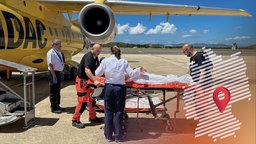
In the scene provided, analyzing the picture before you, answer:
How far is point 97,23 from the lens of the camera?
352 inches

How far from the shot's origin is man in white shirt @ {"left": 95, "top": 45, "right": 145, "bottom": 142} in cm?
472

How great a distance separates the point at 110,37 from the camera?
8.97 metres

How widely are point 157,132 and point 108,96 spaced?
1259mm

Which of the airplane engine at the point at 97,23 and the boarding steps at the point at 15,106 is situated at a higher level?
the airplane engine at the point at 97,23

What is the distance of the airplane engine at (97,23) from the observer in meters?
8.70

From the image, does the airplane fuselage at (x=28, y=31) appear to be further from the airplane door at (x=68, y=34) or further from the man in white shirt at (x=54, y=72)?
the man in white shirt at (x=54, y=72)

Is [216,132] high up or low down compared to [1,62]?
down

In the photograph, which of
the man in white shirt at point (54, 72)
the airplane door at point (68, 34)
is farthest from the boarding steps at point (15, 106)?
the airplane door at point (68, 34)

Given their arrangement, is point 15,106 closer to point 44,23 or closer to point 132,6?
point 44,23

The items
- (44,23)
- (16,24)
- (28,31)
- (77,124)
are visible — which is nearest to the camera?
(77,124)

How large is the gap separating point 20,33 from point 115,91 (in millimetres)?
4444

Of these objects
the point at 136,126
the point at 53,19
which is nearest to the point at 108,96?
the point at 136,126

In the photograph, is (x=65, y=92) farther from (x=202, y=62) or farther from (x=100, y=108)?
(x=202, y=62)

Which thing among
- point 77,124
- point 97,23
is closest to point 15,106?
point 77,124
